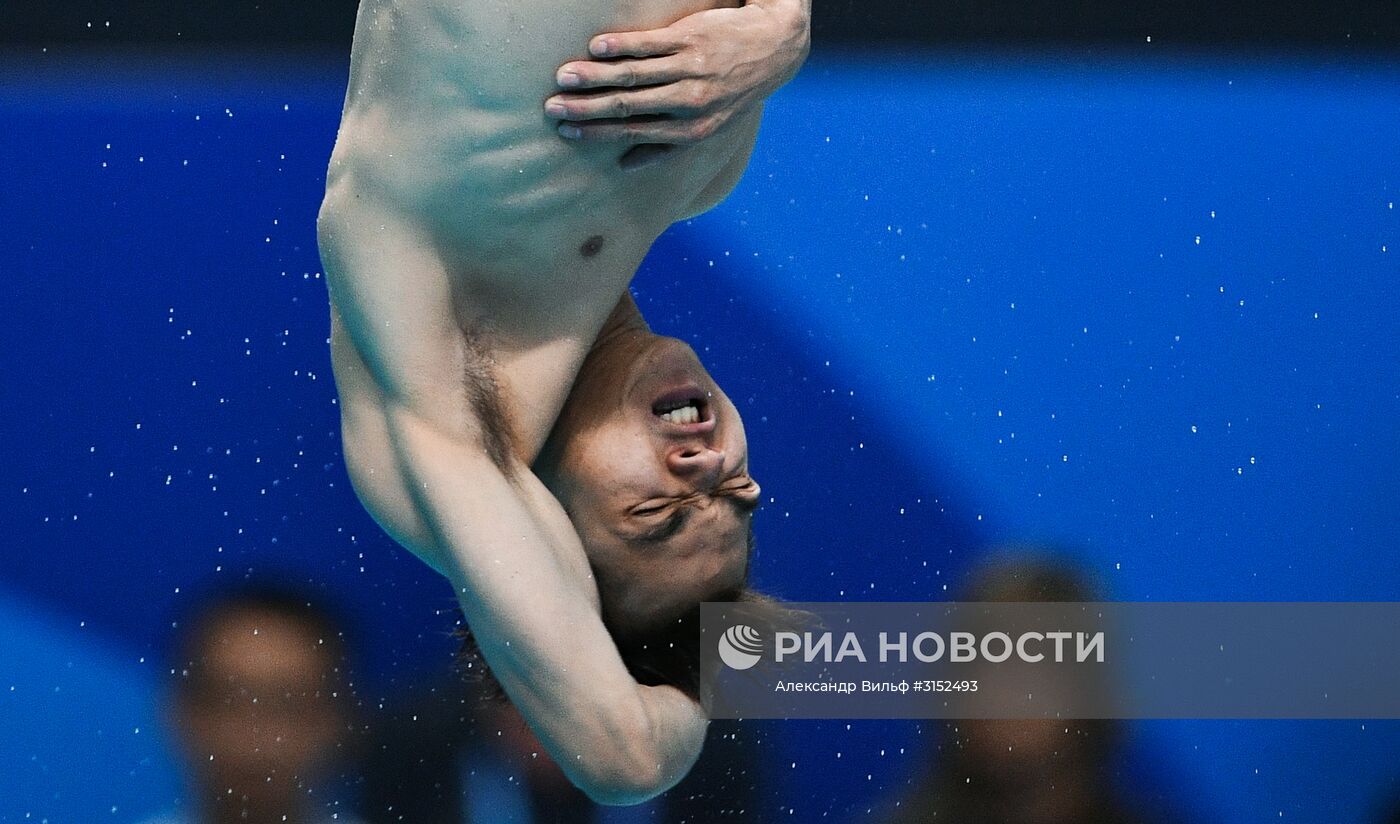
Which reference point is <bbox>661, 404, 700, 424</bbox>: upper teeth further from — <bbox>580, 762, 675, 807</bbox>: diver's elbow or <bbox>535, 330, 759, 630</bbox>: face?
<bbox>580, 762, 675, 807</bbox>: diver's elbow

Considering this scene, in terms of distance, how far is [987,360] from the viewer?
345 centimetres

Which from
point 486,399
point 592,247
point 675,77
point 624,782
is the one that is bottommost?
point 624,782

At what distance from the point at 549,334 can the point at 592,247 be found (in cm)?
11

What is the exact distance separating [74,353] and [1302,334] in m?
2.24

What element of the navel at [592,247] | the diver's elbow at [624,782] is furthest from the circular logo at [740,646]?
the navel at [592,247]

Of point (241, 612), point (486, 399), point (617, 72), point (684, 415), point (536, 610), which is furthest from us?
point (241, 612)

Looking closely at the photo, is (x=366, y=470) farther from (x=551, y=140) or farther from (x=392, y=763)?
(x=392, y=763)

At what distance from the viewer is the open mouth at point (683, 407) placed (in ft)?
6.87

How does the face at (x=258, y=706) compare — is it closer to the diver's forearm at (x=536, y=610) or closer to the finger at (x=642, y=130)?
the diver's forearm at (x=536, y=610)

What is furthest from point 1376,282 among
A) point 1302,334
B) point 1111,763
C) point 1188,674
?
point 1111,763

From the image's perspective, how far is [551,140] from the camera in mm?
1828

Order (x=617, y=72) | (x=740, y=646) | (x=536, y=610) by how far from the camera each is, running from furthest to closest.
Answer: (x=740, y=646) → (x=536, y=610) → (x=617, y=72)

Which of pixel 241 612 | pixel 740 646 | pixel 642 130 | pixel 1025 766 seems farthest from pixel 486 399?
pixel 1025 766

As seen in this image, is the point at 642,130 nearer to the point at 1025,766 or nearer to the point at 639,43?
the point at 639,43
